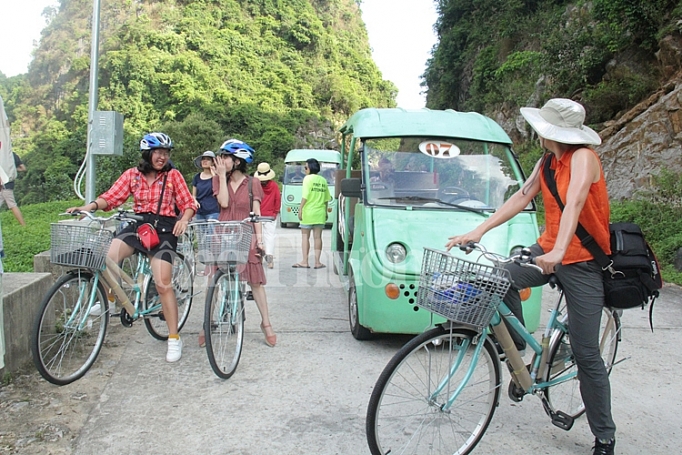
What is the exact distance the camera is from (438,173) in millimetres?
5773

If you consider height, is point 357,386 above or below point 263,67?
below

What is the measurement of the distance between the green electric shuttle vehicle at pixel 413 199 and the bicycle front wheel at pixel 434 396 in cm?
161

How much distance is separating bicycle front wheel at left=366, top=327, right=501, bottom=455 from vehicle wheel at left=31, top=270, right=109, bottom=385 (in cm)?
236

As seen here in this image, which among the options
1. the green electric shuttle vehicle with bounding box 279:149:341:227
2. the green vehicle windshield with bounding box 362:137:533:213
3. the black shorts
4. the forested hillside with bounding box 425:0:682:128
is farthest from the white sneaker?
the forested hillside with bounding box 425:0:682:128

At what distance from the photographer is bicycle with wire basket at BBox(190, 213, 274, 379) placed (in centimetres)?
440

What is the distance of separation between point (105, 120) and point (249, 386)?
5103 mm

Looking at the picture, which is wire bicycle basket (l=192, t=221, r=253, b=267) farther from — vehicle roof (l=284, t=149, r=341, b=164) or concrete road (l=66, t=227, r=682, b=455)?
vehicle roof (l=284, t=149, r=341, b=164)

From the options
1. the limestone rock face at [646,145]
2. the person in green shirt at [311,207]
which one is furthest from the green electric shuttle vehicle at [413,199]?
the limestone rock face at [646,145]

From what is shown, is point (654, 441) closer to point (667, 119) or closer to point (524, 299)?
point (524, 299)

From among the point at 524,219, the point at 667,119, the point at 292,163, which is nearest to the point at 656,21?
the point at 667,119

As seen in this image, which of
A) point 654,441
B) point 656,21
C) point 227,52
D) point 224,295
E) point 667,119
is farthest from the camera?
point 227,52

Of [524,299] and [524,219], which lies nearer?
[524,299]

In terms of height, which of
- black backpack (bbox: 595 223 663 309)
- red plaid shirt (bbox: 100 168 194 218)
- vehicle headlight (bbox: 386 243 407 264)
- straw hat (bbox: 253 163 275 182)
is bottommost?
vehicle headlight (bbox: 386 243 407 264)

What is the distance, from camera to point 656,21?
1552 centimetres
